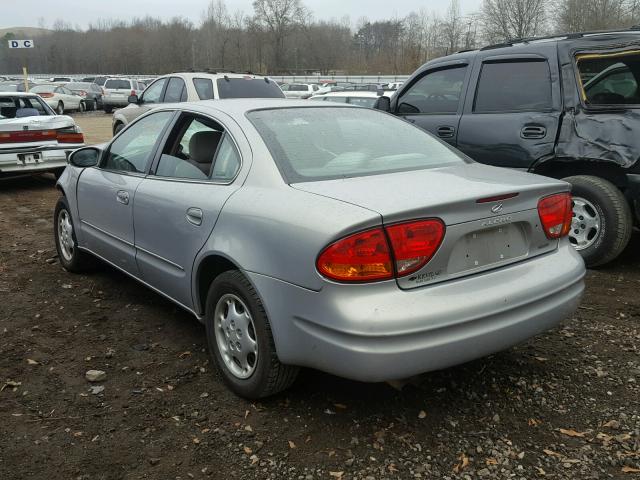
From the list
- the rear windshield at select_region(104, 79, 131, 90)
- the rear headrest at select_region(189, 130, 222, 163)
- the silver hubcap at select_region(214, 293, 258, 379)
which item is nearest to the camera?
the silver hubcap at select_region(214, 293, 258, 379)

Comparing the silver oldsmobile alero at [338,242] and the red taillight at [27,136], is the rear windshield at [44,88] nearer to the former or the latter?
the red taillight at [27,136]

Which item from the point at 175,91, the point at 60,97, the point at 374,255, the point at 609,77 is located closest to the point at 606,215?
the point at 609,77

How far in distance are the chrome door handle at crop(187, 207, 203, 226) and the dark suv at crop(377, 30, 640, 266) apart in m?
3.12

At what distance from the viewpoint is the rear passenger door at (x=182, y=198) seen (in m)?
3.17

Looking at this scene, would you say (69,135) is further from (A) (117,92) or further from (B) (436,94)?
(A) (117,92)

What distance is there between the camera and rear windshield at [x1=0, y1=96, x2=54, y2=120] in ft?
31.7

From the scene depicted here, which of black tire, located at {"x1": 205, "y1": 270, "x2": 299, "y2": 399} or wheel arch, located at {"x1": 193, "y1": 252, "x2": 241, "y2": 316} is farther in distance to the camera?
wheel arch, located at {"x1": 193, "y1": 252, "x2": 241, "y2": 316}

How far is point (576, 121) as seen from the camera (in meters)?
4.82

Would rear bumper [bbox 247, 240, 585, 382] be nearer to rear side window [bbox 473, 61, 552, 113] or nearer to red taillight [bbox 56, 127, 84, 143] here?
rear side window [bbox 473, 61, 552, 113]

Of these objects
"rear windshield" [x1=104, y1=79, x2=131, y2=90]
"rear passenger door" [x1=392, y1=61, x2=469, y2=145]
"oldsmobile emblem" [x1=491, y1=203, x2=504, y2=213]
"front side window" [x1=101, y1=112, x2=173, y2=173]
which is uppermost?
"rear windshield" [x1=104, y1=79, x2=131, y2=90]

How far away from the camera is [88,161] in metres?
4.64

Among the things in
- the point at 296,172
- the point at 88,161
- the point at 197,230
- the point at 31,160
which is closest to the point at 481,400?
the point at 296,172

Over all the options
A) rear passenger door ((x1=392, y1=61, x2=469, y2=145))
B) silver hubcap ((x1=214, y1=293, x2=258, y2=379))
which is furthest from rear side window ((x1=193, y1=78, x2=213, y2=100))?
silver hubcap ((x1=214, y1=293, x2=258, y2=379))

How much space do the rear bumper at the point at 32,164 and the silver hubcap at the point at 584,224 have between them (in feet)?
23.5
